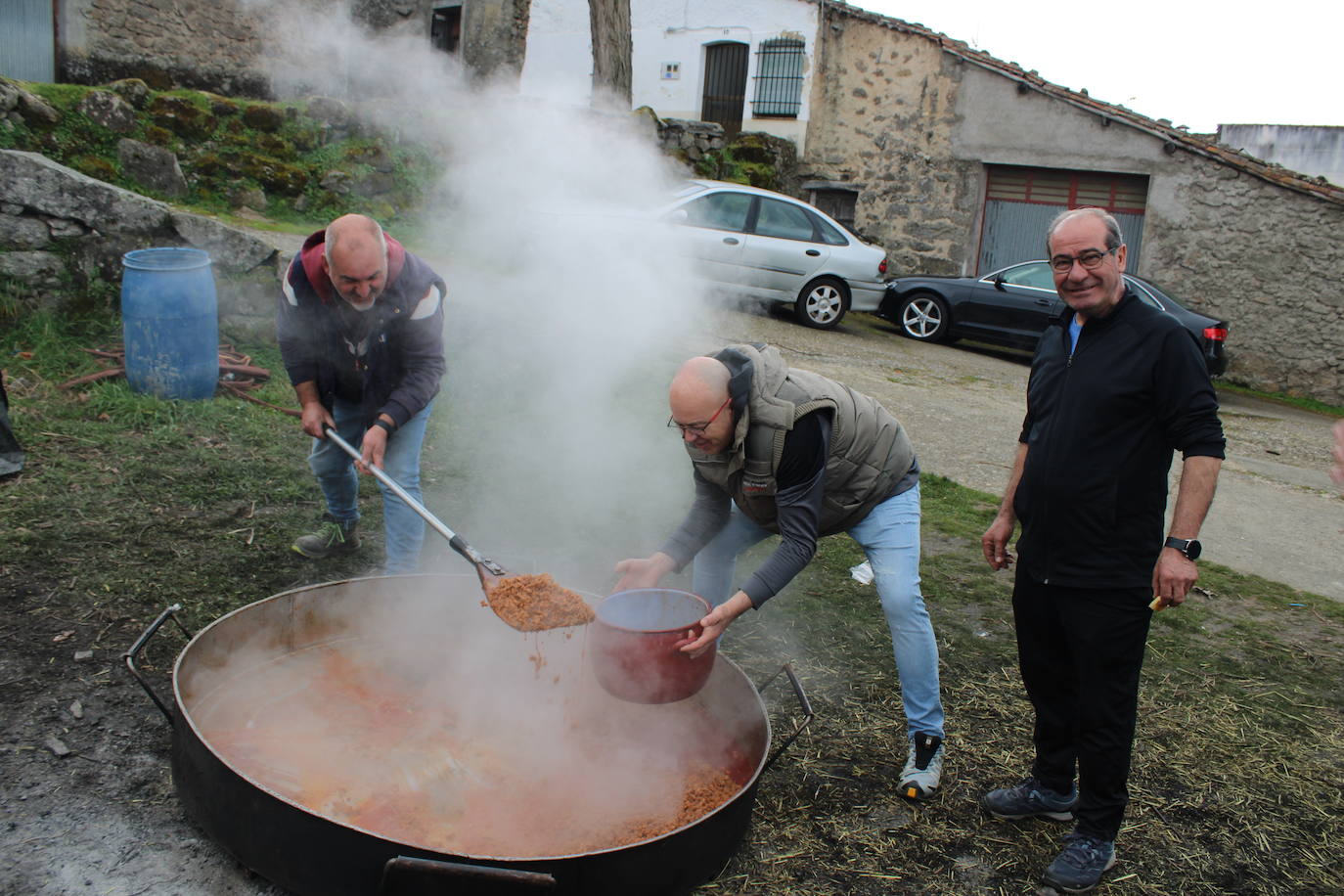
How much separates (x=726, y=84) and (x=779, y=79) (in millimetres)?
1499

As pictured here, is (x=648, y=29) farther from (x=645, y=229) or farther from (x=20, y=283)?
(x=20, y=283)

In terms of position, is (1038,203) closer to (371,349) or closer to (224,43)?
(224,43)

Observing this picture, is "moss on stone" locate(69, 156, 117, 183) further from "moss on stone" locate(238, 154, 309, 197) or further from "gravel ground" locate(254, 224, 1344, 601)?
"gravel ground" locate(254, 224, 1344, 601)

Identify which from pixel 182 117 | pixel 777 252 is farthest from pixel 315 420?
pixel 777 252

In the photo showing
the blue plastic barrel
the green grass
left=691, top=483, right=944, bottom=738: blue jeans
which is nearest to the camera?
left=691, top=483, right=944, bottom=738: blue jeans

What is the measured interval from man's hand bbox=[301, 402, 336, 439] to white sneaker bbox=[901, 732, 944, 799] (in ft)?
7.95

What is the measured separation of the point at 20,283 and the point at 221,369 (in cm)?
144

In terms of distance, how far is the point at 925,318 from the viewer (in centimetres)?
1230

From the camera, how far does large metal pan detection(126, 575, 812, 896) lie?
223cm

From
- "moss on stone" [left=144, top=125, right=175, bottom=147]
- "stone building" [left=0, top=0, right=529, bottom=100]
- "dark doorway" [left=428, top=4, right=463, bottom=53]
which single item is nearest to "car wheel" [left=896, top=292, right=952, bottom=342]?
"stone building" [left=0, top=0, right=529, bottom=100]

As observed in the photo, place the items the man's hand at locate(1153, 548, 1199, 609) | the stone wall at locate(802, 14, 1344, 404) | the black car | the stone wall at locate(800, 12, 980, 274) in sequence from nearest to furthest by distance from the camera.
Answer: the man's hand at locate(1153, 548, 1199, 609) < the black car < the stone wall at locate(802, 14, 1344, 404) < the stone wall at locate(800, 12, 980, 274)

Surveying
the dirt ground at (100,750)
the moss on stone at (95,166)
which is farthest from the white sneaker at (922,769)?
the moss on stone at (95,166)

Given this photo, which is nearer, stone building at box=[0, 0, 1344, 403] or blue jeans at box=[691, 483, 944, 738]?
blue jeans at box=[691, 483, 944, 738]

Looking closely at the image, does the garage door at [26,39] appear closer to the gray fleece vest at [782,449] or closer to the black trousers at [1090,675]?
the gray fleece vest at [782,449]
